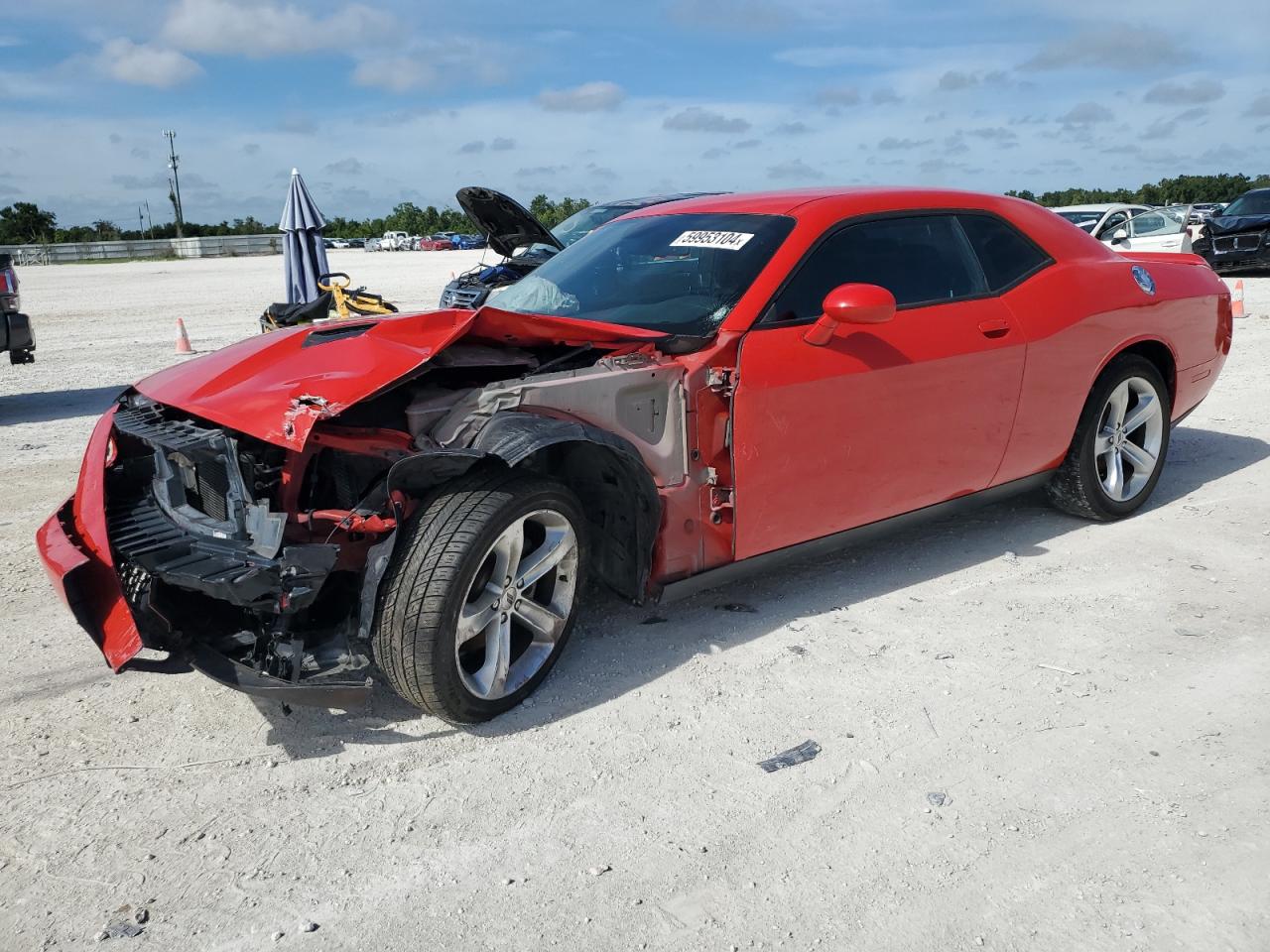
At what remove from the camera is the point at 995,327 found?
14.3 ft

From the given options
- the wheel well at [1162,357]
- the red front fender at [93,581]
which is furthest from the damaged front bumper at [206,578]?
the wheel well at [1162,357]

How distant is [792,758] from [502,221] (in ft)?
28.3

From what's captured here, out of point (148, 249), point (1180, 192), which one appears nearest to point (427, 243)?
point (148, 249)

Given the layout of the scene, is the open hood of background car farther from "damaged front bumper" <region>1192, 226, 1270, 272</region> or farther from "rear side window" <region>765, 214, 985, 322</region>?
"damaged front bumper" <region>1192, 226, 1270, 272</region>

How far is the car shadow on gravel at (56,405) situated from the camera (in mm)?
8406

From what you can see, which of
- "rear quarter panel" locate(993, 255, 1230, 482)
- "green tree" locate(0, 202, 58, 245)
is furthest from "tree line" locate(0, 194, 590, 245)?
"rear quarter panel" locate(993, 255, 1230, 482)

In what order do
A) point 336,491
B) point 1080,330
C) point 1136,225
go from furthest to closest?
point 1136,225
point 1080,330
point 336,491

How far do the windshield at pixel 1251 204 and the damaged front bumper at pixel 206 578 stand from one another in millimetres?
21194

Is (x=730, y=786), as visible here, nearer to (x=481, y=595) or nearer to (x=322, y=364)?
(x=481, y=595)

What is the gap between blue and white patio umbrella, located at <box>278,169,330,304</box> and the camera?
12568mm

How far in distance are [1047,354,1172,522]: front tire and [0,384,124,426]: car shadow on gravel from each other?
7.26m

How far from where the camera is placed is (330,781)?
2977mm

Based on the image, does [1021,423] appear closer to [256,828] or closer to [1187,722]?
[1187,722]

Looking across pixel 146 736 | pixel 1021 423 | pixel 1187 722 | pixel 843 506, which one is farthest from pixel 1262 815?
pixel 146 736
